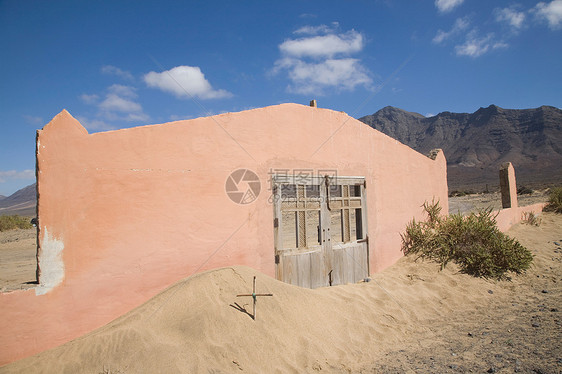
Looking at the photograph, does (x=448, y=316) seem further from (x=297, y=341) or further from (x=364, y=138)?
(x=364, y=138)

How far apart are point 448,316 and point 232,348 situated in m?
3.70

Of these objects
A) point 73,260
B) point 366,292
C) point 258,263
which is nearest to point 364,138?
point 366,292

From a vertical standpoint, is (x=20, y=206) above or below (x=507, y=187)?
above

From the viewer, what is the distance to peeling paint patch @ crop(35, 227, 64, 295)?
3182 millimetres

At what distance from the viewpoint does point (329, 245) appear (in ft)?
19.0

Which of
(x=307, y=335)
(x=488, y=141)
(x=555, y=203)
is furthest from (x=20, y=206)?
(x=488, y=141)

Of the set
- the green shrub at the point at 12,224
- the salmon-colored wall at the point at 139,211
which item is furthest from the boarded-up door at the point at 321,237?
the green shrub at the point at 12,224

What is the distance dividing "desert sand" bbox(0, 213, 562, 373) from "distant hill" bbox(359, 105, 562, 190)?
47860mm

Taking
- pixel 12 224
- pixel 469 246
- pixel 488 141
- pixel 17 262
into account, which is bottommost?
pixel 17 262

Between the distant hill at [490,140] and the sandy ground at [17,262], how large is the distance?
49812mm

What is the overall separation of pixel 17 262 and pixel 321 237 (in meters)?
9.58

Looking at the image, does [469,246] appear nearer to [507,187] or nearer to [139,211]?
[507,187]

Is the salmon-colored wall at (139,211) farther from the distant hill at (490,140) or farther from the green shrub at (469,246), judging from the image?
the distant hill at (490,140)

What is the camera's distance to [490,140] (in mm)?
83812
